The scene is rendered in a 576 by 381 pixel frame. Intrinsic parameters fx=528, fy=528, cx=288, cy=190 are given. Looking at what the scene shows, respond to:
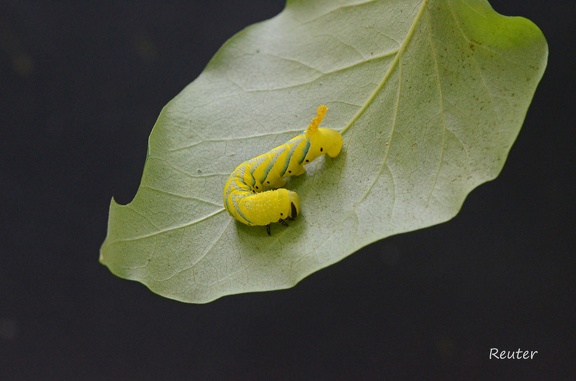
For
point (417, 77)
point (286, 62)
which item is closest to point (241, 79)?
point (286, 62)

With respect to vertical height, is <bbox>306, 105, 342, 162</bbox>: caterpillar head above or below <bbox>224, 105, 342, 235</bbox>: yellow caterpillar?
above

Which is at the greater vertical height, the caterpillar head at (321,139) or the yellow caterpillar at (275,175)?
the caterpillar head at (321,139)
